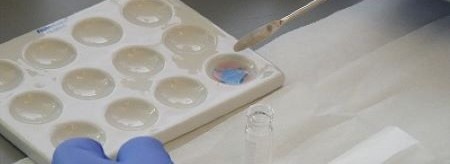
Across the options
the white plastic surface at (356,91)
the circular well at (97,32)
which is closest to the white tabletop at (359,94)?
the white plastic surface at (356,91)

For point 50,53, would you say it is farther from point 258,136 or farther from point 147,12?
point 258,136

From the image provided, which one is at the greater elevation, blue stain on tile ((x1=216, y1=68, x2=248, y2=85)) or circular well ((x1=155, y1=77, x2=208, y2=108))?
blue stain on tile ((x1=216, y1=68, x2=248, y2=85))

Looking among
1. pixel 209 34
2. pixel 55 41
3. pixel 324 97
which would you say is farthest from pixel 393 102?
pixel 55 41

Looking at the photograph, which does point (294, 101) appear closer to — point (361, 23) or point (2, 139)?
point (361, 23)

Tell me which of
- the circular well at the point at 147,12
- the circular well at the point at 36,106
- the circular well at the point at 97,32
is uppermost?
the circular well at the point at 147,12

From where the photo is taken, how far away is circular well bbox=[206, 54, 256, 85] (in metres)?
0.70

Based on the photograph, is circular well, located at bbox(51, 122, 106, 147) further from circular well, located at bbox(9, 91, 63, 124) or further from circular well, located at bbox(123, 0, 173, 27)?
circular well, located at bbox(123, 0, 173, 27)

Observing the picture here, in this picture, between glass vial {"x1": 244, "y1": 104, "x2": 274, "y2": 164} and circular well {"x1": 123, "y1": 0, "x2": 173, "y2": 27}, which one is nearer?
glass vial {"x1": 244, "y1": 104, "x2": 274, "y2": 164}

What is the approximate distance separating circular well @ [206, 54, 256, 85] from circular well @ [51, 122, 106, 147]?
11 cm

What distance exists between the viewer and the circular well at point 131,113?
2.17 ft

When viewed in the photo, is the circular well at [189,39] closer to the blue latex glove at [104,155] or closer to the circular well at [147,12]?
the circular well at [147,12]

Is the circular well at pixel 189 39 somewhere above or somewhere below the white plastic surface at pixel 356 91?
below

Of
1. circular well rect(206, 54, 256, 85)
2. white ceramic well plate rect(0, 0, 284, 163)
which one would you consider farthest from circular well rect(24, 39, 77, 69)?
circular well rect(206, 54, 256, 85)

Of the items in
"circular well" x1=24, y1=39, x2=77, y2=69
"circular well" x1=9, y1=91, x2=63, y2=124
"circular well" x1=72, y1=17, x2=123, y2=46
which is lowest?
"circular well" x1=9, y1=91, x2=63, y2=124
